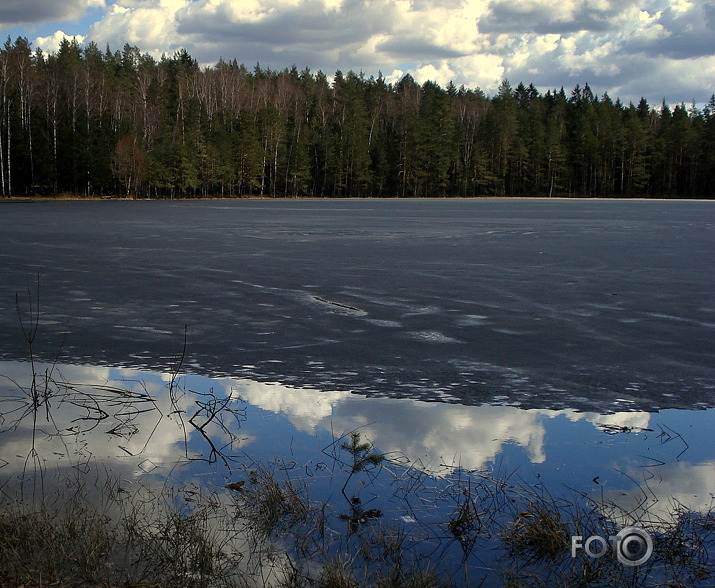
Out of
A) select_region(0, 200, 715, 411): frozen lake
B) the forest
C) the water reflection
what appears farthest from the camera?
the forest

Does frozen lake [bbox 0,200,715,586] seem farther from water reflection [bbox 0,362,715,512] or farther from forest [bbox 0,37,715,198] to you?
forest [bbox 0,37,715,198]

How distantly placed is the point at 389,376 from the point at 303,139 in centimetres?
8824

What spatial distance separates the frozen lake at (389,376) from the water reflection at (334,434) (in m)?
0.02

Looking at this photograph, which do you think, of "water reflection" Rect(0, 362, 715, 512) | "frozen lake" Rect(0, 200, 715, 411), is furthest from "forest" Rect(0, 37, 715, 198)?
"water reflection" Rect(0, 362, 715, 512)

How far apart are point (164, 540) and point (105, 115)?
7368 centimetres

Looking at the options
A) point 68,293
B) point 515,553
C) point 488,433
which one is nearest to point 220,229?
point 68,293

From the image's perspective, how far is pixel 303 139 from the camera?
93438 mm

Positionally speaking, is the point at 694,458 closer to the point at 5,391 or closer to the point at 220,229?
the point at 5,391

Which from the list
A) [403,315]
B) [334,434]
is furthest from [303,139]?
[334,434]

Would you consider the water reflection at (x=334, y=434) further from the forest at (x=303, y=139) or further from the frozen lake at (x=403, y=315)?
the forest at (x=303, y=139)

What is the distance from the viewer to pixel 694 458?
213 inches

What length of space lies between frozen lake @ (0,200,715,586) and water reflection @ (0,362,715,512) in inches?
0.9

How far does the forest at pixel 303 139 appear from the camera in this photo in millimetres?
66875

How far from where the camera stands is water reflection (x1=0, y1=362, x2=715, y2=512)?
5.16 meters
